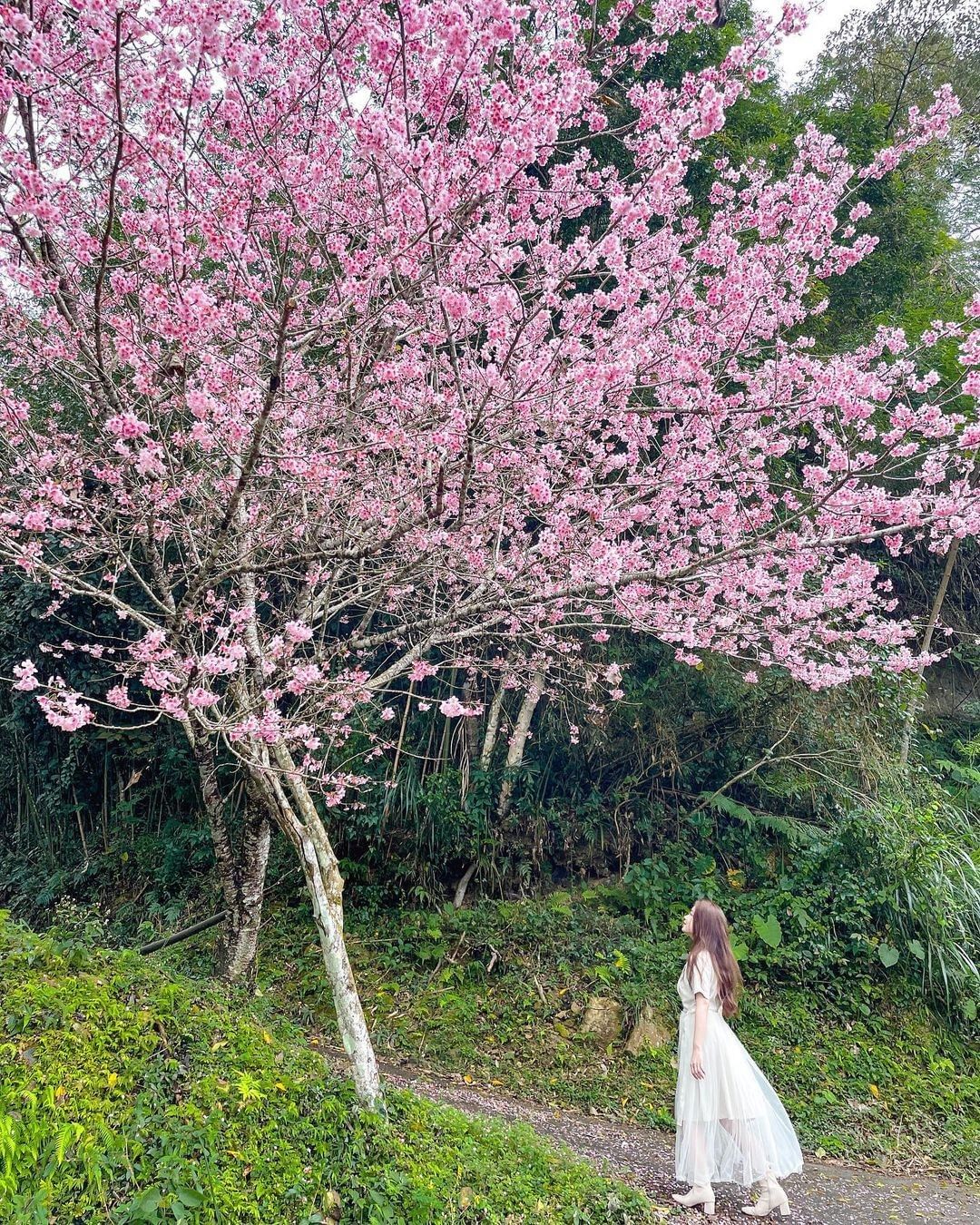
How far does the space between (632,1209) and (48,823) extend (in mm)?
6562

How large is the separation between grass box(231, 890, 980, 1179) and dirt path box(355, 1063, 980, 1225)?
18 cm

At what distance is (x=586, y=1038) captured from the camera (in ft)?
17.2

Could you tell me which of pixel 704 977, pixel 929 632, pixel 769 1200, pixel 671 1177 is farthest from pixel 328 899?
pixel 929 632

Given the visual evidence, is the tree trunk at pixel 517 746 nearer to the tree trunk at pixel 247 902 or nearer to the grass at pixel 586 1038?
the grass at pixel 586 1038

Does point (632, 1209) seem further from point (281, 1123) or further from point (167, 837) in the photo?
point (167, 837)

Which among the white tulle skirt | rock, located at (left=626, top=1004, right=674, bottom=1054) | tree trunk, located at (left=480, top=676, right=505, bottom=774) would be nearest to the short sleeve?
the white tulle skirt

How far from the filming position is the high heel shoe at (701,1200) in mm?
3316

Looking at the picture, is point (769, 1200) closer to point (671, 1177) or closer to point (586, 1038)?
point (671, 1177)

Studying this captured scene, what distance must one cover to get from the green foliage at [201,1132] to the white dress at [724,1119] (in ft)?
1.12

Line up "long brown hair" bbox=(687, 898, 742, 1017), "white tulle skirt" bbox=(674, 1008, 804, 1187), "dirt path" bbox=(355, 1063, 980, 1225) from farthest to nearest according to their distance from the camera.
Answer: "dirt path" bbox=(355, 1063, 980, 1225), "long brown hair" bbox=(687, 898, 742, 1017), "white tulle skirt" bbox=(674, 1008, 804, 1187)

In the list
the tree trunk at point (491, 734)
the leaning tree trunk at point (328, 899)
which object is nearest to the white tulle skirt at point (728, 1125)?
the leaning tree trunk at point (328, 899)

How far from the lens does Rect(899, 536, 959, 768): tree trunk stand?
6.87 meters

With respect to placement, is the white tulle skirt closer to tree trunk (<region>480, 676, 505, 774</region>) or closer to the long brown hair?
the long brown hair

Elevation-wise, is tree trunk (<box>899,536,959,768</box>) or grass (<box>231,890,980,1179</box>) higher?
tree trunk (<box>899,536,959,768</box>)
